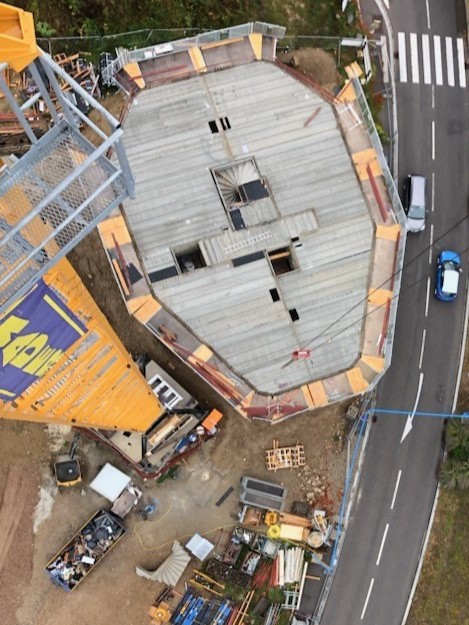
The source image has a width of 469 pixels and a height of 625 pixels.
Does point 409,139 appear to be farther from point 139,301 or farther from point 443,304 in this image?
point 139,301

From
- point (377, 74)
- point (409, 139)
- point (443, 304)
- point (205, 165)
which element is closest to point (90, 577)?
point (205, 165)

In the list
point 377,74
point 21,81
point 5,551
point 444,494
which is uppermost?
point 21,81

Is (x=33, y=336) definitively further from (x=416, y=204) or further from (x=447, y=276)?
(x=447, y=276)

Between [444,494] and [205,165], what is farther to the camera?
[444,494]

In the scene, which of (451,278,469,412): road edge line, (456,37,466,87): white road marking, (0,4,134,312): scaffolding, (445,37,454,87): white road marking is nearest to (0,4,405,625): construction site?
(451,278,469,412): road edge line

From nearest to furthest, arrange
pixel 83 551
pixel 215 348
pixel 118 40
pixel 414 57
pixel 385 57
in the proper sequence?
pixel 215 348, pixel 83 551, pixel 118 40, pixel 385 57, pixel 414 57

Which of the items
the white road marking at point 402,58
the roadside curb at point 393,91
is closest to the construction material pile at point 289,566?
the roadside curb at point 393,91

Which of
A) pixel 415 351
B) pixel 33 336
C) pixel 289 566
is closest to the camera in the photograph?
pixel 33 336

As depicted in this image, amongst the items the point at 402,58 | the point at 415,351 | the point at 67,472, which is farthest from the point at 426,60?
the point at 67,472
